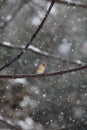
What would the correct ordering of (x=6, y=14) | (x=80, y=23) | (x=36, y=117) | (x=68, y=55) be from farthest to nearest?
(x=80, y=23) < (x=68, y=55) < (x=6, y=14) < (x=36, y=117)

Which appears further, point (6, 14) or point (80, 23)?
point (80, 23)

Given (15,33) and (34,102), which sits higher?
(15,33)

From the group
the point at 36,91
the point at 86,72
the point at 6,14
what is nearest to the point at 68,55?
the point at 86,72

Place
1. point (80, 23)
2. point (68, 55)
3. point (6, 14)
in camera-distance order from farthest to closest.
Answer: point (80, 23), point (68, 55), point (6, 14)

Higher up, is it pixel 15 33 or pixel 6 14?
pixel 6 14

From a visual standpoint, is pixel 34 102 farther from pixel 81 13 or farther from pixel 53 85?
pixel 81 13

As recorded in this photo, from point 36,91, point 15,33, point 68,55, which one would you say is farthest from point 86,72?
point 15,33

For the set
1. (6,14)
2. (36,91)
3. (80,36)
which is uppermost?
(6,14)

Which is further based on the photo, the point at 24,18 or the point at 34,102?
the point at 24,18

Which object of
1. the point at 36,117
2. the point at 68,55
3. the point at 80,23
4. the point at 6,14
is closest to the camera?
the point at 36,117

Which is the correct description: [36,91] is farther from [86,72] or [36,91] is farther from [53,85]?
[86,72]
